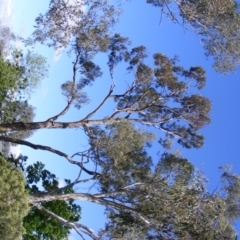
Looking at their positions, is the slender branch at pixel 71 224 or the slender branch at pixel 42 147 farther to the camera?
the slender branch at pixel 42 147

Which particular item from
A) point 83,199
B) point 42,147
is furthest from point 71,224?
point 42,147

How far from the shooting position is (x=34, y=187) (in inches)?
860

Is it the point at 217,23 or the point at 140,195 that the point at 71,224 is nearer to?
the point at 140,195

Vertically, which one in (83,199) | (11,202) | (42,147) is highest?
(42,147)

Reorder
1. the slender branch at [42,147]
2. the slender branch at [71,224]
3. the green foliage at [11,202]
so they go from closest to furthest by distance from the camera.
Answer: the green foliage at [11,202] → the slender branch at [71,224] → the slender branch at [42,147]

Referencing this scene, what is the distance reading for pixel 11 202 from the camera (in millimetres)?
15406

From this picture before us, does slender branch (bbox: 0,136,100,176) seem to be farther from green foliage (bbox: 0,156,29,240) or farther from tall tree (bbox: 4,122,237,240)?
green foliage (bbox: 0,156,29,240)

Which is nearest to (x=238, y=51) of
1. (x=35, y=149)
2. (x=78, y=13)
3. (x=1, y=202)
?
(x=78, y=13)

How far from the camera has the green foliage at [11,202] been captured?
15.2 metres

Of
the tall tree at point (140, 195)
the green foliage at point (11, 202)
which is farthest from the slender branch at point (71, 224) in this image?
the green foliage at point (11, 202)

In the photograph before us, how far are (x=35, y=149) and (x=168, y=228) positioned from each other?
8378 millimetres

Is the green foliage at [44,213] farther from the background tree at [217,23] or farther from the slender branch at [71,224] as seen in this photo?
the background tree at [217,23]

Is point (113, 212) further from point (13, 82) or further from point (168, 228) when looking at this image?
point (13, 82)

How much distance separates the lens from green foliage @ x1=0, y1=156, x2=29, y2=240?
15.2m
